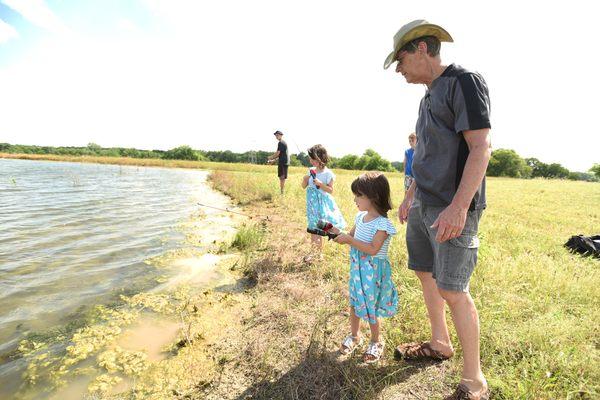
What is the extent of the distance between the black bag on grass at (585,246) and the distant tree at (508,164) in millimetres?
95886

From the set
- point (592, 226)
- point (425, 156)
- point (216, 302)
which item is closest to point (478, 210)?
point (425, 156)

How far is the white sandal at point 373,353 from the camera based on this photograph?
8.07ft

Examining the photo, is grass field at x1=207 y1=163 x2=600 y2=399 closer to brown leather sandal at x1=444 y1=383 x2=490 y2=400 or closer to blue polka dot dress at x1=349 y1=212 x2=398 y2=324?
brown leather sandal at x1=444 y1=383 x2=490 y2=400

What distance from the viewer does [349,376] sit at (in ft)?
7.46

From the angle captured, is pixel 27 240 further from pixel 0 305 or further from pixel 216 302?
pixel 216 302

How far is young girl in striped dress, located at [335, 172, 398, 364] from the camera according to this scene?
244 cm

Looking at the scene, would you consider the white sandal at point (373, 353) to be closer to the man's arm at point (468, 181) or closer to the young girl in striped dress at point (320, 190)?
the man's arm at point (468, 181)

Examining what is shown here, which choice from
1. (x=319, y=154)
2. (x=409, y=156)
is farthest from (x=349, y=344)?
(x=409, y=156)

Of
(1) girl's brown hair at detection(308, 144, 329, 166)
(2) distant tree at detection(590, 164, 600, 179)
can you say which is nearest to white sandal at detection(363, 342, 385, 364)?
(1) girl's brown hair at detection(308, 144, 329, 166)

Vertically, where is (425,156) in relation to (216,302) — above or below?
above

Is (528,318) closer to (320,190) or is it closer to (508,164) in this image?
(320,190)

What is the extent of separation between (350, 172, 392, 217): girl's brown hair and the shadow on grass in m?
1.20

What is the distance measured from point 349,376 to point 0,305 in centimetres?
411

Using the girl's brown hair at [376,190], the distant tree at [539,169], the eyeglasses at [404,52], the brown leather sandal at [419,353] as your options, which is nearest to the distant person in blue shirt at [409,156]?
the girl's brown hair at [376,190]
